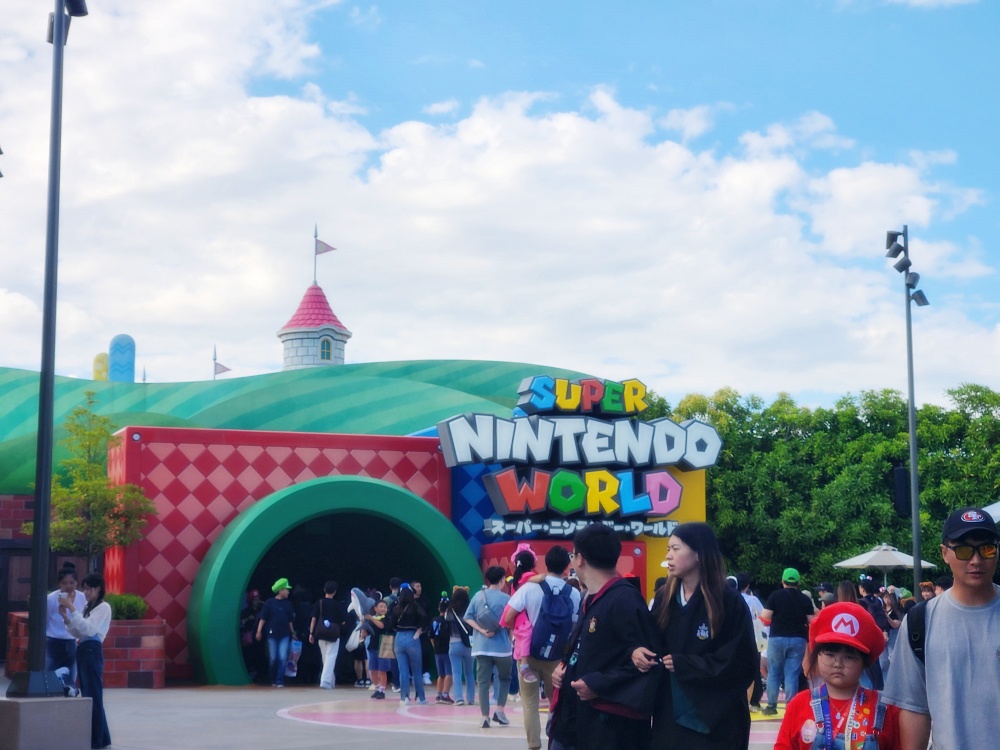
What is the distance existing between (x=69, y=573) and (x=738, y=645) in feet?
28.0

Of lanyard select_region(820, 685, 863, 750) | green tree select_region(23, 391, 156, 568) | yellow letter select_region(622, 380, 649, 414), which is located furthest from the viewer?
yellow letter select_region(622, 380, 649, 414)

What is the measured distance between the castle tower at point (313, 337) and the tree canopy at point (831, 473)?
18.8 m

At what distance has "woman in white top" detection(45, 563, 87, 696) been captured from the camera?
476 inches

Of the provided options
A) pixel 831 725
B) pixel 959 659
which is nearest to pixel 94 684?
pixel 831 725

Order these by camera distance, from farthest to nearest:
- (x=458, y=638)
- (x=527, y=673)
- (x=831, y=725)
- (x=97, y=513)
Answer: (x=97, y=513), (x=458, y=638), (x=527, y=673), (x=831, y=725)

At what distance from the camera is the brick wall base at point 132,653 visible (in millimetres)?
20062

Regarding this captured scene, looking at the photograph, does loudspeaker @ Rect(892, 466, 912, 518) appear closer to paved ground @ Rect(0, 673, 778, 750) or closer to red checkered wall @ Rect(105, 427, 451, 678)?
paved ground @ Rect(0, 673, 778, 750)

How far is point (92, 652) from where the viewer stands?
12.0 m

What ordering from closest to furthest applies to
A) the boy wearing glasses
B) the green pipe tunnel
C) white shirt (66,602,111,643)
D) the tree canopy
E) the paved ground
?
the boy wearing glasses, white shirt (66,602,111,643), the paved ground, the green pipe tunnel, the tree canopy

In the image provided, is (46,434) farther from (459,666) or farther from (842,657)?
(842,657)

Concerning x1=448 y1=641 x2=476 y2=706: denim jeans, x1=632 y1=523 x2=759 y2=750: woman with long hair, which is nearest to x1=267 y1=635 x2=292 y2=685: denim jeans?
x1=448 y1=641 x2=476 y2=706: denim jeans

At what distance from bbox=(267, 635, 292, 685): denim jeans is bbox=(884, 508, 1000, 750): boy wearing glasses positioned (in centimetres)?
1725

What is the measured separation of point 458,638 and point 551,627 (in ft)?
22.9

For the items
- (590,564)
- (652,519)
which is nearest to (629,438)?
(652,519)
